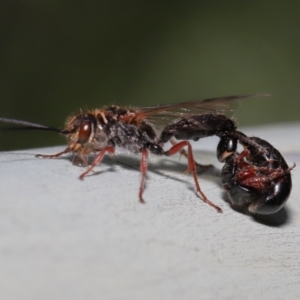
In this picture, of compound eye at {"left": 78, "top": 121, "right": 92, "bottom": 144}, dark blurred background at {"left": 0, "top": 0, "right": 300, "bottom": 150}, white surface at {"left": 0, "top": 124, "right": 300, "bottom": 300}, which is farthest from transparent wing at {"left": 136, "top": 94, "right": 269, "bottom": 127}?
dark blurred background at {"left": 0, "top": 0, "right": 300, "bottom": 150}

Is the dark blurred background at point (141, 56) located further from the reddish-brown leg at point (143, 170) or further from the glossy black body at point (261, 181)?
the glossy black body at point (261, 181)

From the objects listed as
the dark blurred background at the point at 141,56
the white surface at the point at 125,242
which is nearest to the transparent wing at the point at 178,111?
the white surface at the point at 125,242

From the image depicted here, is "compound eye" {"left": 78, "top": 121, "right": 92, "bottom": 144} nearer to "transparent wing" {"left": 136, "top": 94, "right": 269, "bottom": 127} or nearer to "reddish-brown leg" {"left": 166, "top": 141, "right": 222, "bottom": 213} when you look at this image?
"transparent wing" {"left": 136, "top": 94, "right": 269, "bottom": 127}

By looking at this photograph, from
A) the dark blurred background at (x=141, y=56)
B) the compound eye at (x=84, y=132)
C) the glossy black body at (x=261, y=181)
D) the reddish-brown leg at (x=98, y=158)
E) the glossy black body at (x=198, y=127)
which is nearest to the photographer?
the reddish-brown leg at (x=98, y=158)

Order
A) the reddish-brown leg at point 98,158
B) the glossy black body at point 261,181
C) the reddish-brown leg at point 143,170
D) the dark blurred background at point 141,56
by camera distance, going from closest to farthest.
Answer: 1. the reddish-brown leg at point 143,170
2. the reddish-brown leg at point 98,158
3. the glossy black body at point 261,181
4. the dark blurred background at point 141,56

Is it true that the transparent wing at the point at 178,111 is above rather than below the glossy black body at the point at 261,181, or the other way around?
above

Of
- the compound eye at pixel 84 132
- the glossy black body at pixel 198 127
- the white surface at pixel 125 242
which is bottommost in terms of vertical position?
the white surface at pixel 125 242
